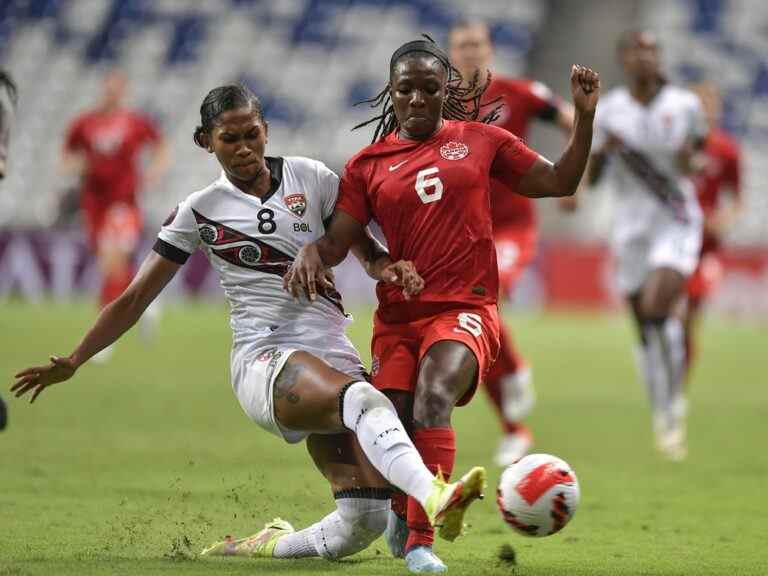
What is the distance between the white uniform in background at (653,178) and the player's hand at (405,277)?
4972 mm

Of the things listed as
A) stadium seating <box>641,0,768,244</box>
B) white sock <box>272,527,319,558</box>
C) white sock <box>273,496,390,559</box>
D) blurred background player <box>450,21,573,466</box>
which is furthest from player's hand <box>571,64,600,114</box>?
stadium seating <box>641,0,768,244</box>

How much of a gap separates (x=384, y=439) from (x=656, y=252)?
557 centimetres

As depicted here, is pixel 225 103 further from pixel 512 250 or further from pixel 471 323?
pixel 512 250

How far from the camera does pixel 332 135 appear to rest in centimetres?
2905

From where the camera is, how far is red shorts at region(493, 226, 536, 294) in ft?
30.7

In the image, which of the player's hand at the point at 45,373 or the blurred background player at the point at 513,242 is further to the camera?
the blurred background player at the point at 513,242

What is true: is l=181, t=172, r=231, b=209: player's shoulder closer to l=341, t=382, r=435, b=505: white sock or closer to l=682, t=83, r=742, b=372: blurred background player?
l=341, t=382, r=435, b=505: white sock

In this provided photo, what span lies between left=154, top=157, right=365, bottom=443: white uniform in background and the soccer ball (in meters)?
0.89

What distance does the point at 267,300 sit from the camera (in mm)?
5832

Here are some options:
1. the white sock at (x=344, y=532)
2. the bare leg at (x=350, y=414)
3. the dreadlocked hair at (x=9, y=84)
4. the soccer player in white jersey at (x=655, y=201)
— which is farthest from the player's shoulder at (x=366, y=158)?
the soccer player in white jersey at (x=655, y=201)

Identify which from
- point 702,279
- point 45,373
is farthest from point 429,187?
point 702,279

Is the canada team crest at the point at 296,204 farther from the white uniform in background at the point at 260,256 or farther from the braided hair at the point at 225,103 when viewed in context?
the braided hair at the point at 225,103

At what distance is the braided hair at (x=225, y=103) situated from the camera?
571 centimetres

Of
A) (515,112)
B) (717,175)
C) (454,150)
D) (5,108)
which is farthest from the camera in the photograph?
(717,175)
